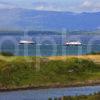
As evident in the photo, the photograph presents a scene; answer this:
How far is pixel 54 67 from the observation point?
37312 mm

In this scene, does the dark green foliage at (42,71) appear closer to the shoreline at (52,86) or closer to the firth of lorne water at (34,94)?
the shoreline at (52,86)

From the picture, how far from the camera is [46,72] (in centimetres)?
3569

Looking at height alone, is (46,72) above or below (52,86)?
above

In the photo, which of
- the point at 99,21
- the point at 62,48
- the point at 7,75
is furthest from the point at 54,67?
the point at 99,21

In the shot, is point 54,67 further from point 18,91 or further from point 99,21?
point 99,21

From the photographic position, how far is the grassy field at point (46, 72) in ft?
110

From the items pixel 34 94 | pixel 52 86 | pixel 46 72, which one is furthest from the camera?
pixel 46 72

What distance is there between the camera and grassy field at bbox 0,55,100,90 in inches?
1318

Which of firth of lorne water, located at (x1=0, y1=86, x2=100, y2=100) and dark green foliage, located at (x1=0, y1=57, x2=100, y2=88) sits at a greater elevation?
dark green foliage, located at (x1=0, y1=57, x2=100, y2=88)

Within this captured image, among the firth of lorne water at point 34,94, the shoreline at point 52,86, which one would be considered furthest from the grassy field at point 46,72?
the firth of lorne water at point 34,94

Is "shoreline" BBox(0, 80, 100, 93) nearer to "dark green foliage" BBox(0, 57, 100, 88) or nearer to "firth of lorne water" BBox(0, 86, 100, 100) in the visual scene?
"dark green foliage" BBox(0, 57, 100, 88)

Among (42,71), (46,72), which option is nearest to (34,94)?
(46,72)

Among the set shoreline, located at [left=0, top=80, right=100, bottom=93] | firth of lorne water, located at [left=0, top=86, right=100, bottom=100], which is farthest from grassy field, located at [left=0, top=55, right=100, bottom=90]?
firth of lorne water, located at [left=0, top=86, right=100, bottom=100]

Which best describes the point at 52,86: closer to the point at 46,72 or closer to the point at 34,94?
the point at 46,72
